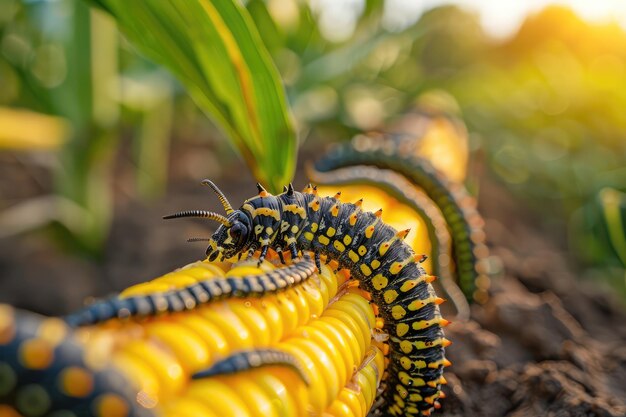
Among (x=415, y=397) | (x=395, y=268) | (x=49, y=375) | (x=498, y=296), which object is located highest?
(x=498, y=296)

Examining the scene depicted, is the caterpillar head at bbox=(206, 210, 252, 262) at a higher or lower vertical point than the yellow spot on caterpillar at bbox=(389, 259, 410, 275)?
lower

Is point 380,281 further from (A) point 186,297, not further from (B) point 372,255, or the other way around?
(A) point 186,297

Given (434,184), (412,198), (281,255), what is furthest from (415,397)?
(434,184)

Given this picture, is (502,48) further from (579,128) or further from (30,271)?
(30,271)

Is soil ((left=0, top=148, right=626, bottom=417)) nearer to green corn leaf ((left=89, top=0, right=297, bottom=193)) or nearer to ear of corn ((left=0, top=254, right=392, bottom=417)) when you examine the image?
ear of corn ((left=0, top=254, right=392, bottom=417))

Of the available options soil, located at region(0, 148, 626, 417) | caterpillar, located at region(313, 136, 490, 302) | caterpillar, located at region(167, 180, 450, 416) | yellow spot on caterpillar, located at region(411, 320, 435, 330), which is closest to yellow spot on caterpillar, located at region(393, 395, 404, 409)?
caterpillar, located at region(167, 180, 450, 416)

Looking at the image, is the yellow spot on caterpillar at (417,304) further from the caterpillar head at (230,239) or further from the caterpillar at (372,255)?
the caterpillar head at (230,239)
